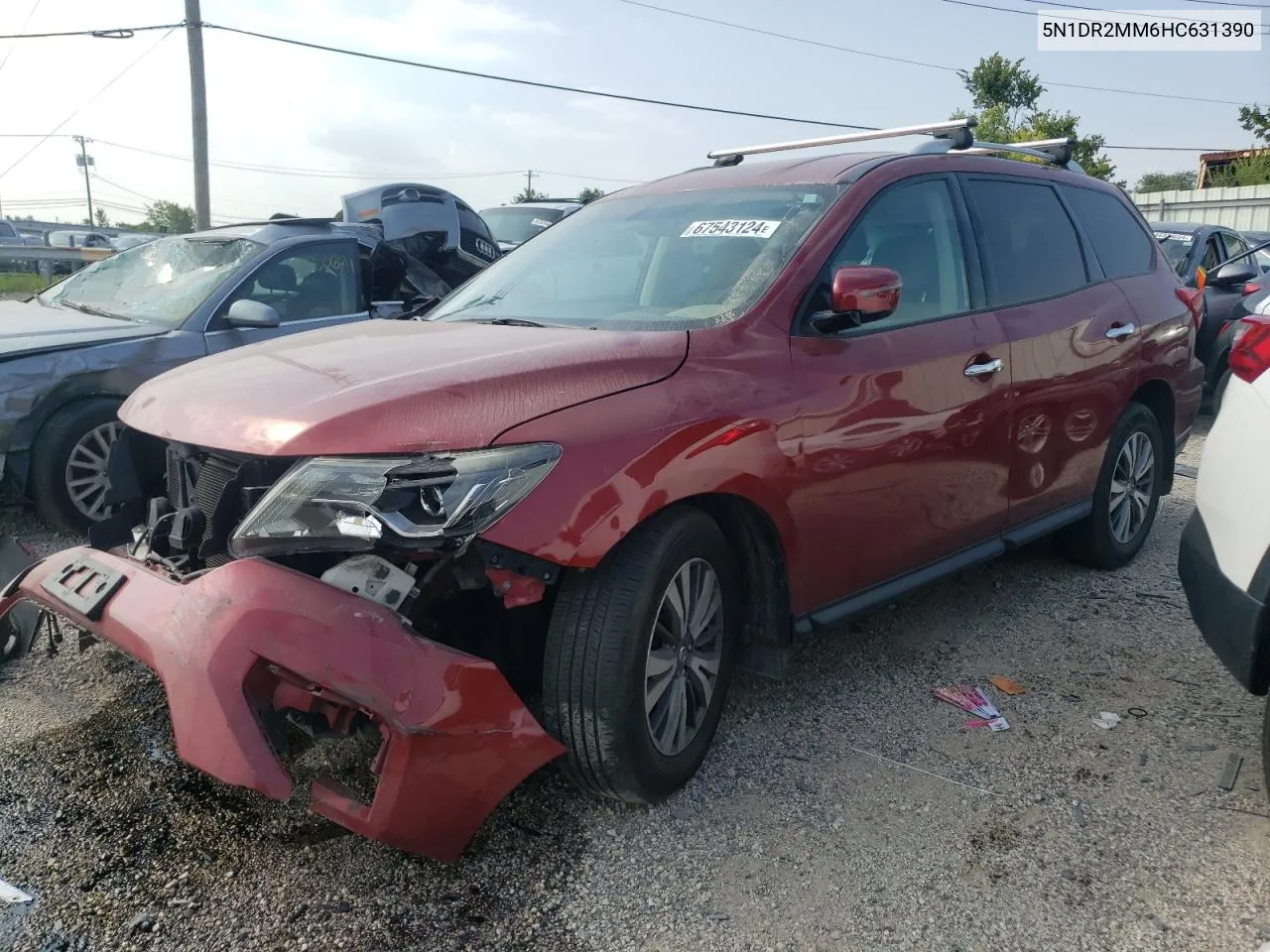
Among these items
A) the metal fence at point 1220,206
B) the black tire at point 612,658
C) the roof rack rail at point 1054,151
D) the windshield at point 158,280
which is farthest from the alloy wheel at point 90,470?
the metal fence at point 1220,206

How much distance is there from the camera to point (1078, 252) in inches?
177

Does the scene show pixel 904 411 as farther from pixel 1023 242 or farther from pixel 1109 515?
pixel 1109 515

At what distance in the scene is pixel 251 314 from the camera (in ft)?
18.1

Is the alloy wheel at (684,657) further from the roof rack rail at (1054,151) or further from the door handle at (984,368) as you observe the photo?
the roof rack rail at (1054,151)

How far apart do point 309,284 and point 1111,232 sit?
461 centimetres

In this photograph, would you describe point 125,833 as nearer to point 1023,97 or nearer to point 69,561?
point 69,561

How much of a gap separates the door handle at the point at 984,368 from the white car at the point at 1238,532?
2.78ft

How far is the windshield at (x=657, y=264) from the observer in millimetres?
3141

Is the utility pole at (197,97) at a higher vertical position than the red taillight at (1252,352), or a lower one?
higher

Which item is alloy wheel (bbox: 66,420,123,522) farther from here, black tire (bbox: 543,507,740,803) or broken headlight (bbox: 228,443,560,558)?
black tire (bbox: 543,507,740,803)

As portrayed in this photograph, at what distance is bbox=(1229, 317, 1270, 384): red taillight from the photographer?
2.74m

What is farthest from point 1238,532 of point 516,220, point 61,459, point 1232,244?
point 516,220

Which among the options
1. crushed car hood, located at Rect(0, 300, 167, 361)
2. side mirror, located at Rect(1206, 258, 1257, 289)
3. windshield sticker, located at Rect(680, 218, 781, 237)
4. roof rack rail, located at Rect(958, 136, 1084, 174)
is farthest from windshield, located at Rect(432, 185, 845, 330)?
side mirror, located at Rect(1206, 258, 1257, 289)

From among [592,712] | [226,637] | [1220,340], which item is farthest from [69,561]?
[1220,340]
